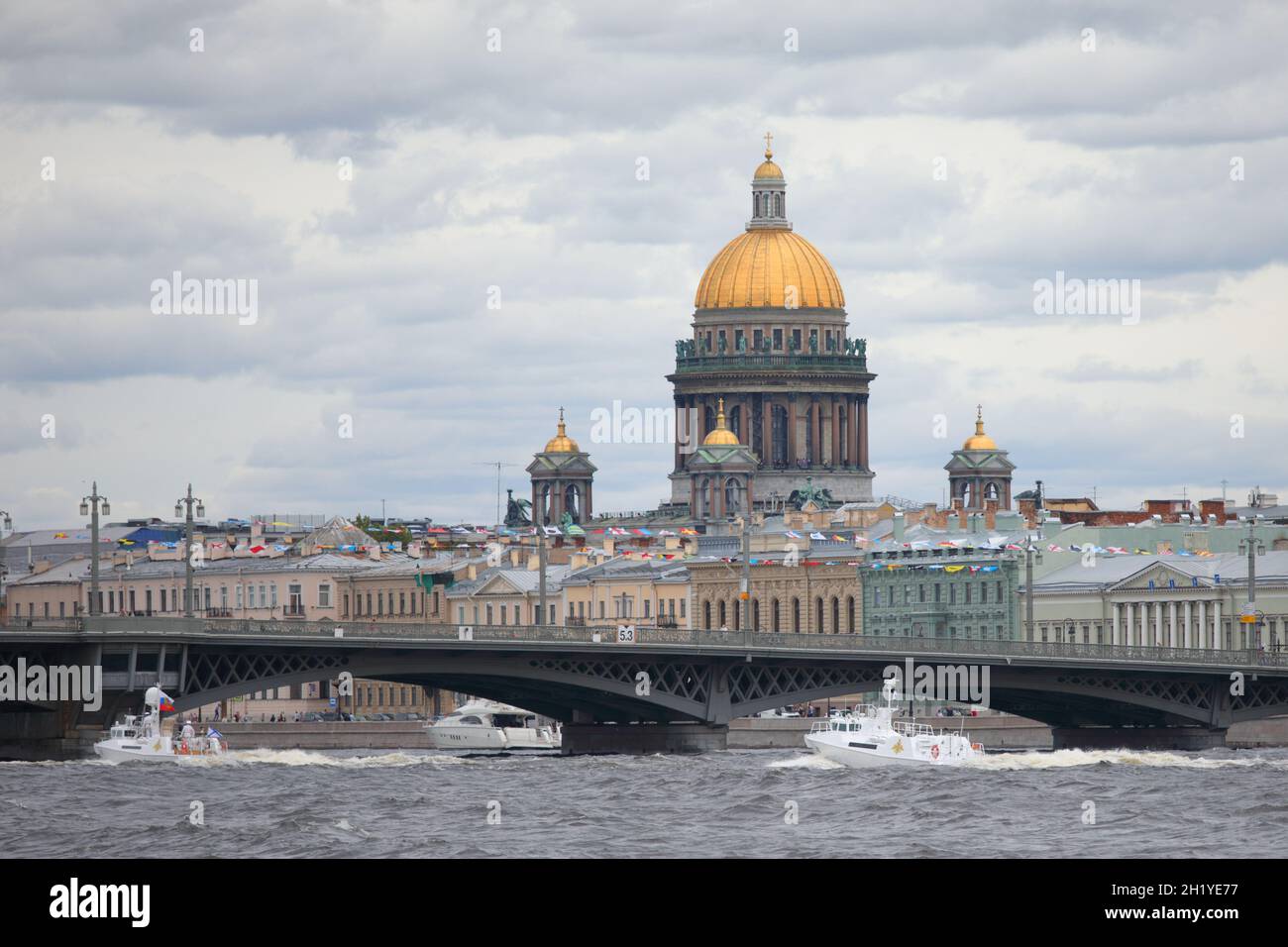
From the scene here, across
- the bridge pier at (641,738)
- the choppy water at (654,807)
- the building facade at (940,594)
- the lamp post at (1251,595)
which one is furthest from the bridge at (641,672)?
the building facade at (940,594)

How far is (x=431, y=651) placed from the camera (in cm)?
7794

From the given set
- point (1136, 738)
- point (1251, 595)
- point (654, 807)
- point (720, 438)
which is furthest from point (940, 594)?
point (654, 807)

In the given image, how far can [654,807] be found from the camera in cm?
5803

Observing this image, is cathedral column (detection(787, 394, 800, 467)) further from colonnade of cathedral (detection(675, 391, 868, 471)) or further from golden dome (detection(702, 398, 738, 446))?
golden dome (detection(702, 398, 738, 446))

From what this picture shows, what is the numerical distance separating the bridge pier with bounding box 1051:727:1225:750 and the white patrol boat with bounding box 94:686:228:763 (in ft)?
75.5

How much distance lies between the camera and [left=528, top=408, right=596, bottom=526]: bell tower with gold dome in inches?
6270

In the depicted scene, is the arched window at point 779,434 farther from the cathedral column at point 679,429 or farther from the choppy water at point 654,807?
the choppy water at point 654,807

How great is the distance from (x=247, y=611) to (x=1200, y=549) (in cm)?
3496

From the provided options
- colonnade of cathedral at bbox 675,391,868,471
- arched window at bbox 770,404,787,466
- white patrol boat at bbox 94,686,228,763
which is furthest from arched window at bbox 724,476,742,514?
white patrol boat at bbox 94,686,228,763

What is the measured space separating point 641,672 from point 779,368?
8367cm

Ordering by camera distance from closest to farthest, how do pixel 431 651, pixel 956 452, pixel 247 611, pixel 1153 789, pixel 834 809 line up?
pixel 834 809 → pixel 1153 789 → pixel 431 651 → pixel 247 611 → pixel 956 452

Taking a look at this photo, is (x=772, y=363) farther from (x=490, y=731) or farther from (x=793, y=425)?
(x=490, y=731)
